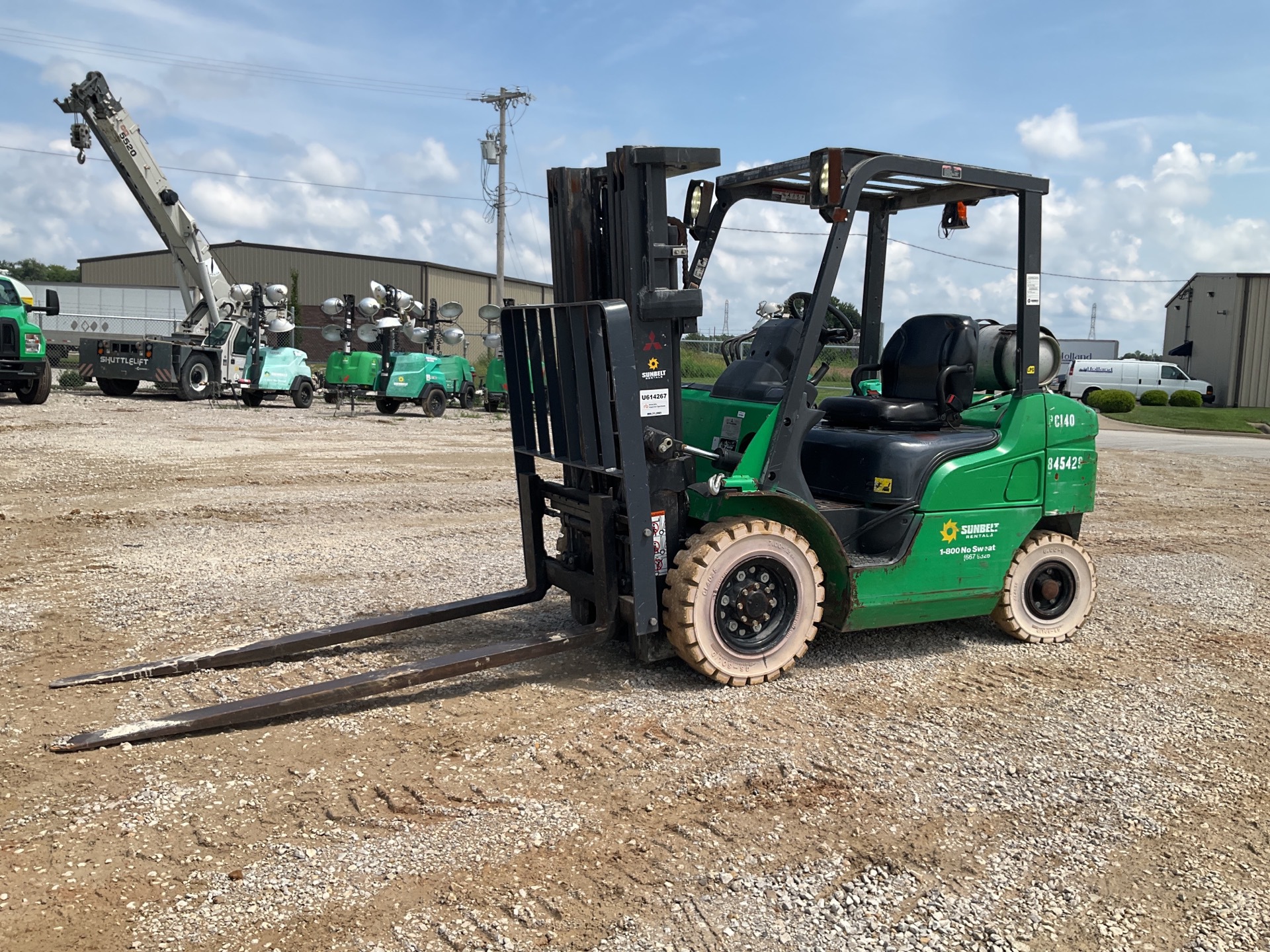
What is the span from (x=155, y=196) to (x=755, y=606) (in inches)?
1020

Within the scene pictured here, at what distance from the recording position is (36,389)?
21781mm

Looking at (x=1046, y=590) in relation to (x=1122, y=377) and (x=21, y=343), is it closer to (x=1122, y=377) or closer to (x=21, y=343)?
(x=21, y=343)

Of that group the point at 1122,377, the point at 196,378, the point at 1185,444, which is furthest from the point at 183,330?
the point at 1122,377

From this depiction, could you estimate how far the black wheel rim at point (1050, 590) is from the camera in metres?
6.59

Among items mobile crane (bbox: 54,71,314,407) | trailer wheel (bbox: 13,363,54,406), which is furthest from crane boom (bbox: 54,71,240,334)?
trailer wheel (bbox: 13,363,54,406)

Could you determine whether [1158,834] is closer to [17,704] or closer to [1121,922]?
[1121,922]

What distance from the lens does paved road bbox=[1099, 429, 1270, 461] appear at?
818 inches

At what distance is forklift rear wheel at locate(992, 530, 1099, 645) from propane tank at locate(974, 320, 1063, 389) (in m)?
0.98

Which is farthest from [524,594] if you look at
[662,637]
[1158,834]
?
[1158,834]

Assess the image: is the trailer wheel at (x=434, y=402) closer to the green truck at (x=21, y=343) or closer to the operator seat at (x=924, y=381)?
the green truck at (x=21, y=343)

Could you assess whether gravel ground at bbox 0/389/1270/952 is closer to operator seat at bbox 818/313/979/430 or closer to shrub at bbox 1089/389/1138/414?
operator seat at bbox 818/313/979/430

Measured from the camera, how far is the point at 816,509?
563cm

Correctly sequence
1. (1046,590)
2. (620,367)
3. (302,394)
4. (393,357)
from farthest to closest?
(302,394), (393,357), (1046,590), (620,367)

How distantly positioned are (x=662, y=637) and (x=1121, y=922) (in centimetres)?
267
